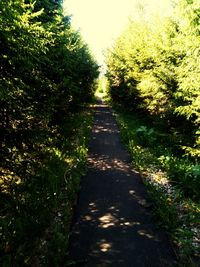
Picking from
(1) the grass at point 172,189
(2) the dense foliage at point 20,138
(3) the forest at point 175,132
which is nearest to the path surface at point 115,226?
(1) the grass at point 172,189

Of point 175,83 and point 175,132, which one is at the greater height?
point 175,83

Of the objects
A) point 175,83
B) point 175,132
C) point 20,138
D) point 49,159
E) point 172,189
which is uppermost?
point 175,83

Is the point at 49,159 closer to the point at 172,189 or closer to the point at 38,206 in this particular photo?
the point at 38,206

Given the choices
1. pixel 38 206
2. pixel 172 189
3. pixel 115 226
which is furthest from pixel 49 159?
pixel 115 226

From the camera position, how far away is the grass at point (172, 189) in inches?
244

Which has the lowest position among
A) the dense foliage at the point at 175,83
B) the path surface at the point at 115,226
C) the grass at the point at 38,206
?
the path surface at the point at 115,226

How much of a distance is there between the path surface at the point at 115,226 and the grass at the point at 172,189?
10.6 inches

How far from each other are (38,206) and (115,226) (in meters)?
2.01

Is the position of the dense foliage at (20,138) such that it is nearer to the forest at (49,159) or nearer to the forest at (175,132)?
the forest at (49,159)

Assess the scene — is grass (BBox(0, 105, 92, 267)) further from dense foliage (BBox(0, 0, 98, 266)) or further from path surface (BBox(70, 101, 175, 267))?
path surface (BBox(70, 101, 175, 267))

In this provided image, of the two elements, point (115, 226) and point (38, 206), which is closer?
point (115, 226)

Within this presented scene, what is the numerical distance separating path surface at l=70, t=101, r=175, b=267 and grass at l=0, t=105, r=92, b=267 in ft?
1.21

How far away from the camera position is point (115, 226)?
22.1 feet

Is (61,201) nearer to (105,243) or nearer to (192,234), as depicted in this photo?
(105,243)
